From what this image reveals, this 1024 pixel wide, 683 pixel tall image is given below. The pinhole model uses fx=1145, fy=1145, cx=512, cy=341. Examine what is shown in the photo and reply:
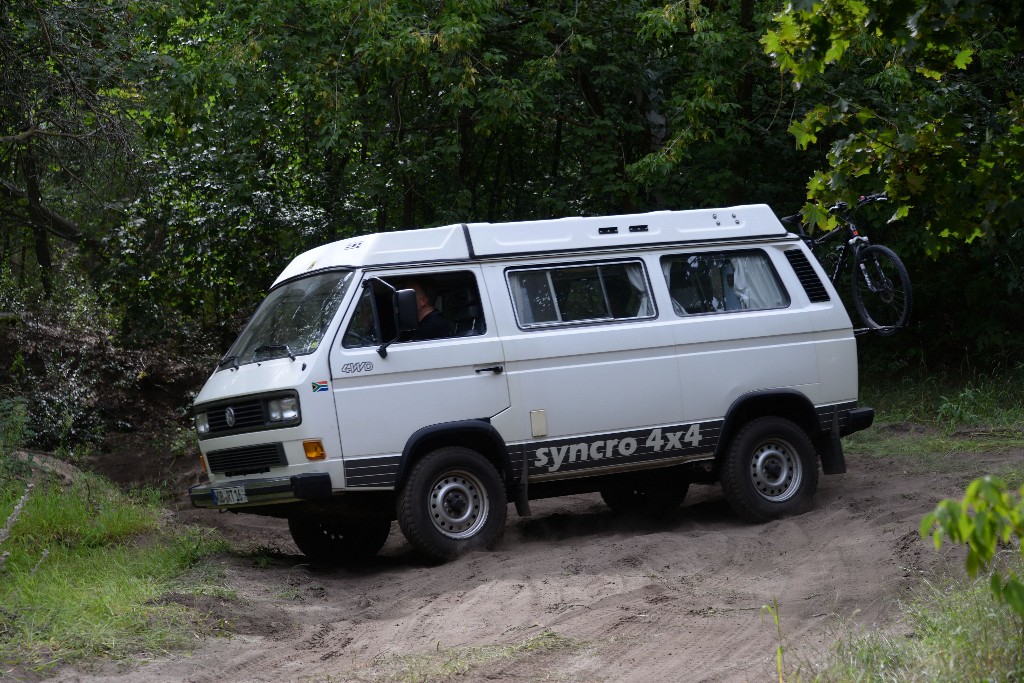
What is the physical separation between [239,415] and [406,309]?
145 cm

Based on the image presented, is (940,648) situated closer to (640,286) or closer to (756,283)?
(640,286)

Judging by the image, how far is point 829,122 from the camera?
6785 mm

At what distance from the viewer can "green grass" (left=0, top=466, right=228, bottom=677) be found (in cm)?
617

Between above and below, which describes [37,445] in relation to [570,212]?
below

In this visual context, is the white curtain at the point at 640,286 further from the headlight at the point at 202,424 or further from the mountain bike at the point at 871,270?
the headlight at the point at 202,424

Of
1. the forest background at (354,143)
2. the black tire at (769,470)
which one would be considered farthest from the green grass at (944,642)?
the forest background at (354,143)

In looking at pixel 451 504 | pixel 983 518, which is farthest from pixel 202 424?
pixel 983 518

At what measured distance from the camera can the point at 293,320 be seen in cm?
844

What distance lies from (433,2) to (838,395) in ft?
23.7

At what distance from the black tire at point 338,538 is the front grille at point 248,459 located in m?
1.00

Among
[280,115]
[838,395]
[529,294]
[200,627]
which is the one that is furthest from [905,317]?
[280,115]

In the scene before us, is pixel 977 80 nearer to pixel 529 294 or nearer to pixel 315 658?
pixel 529 294

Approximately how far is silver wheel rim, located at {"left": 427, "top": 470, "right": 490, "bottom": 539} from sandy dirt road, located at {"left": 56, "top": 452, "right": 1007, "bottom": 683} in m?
0.24

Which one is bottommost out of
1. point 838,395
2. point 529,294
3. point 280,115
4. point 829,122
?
point 838,395
